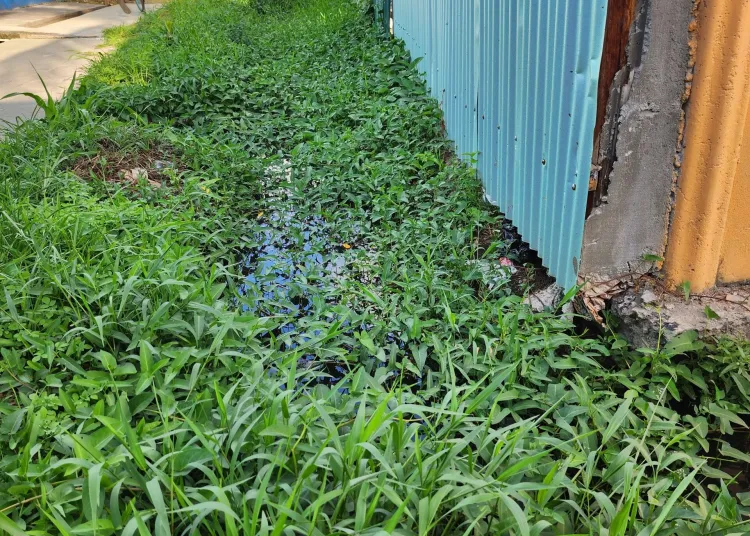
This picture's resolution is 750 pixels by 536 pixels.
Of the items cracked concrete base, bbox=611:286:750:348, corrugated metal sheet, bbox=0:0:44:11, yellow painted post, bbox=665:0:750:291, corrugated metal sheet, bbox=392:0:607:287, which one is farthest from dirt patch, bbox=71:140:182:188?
corrugated metal sheet, bbox=0:0:44:11

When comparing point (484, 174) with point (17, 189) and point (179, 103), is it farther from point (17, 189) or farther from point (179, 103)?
point (179, 103)

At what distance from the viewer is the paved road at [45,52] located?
568cm

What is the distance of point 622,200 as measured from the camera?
7.79 feet

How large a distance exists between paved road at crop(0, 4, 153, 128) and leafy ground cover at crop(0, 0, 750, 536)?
140 cm

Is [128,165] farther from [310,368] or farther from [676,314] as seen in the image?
[676,314]

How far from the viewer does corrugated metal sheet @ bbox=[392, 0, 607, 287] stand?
7.59 feet

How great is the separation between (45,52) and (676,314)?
7471 millimetres

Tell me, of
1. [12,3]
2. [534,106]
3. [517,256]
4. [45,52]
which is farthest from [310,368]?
[12,3]

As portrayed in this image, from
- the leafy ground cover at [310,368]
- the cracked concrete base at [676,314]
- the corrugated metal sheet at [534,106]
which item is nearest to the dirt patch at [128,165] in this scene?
the leafy ground cover at [310,368]

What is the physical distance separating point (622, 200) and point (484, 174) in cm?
134

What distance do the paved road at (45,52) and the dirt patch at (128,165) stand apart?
884 millimetres

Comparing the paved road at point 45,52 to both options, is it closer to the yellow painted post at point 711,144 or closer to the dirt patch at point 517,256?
the dirt patch at point 517,256

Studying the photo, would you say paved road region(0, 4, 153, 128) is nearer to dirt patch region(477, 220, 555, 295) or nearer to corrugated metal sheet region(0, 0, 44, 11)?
corrugated metal sheet region(0, 0, 44, 11)

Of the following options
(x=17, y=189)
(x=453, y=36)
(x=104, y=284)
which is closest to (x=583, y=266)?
(x=104, y=284)
